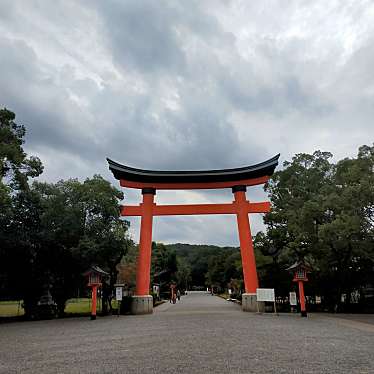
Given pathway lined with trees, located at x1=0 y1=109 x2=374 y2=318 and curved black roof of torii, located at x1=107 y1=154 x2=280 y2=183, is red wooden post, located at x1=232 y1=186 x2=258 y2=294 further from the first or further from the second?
pathway lined with trees, located at x1=0 y1=109 x2=374 y2=318

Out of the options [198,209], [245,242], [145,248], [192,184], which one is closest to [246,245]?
[245,242]

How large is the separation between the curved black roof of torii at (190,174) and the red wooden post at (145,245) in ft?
3.09

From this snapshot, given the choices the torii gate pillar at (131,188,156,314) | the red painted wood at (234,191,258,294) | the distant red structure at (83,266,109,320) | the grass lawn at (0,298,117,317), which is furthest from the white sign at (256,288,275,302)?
the grass lawn at (0,298,117,317)

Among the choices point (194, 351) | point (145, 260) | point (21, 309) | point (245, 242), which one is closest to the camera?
point (194, 351)

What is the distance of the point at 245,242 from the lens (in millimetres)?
21156

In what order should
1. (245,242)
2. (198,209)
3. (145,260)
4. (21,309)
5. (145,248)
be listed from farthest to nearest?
(21,309) → (198,209) → (245,242) → (145,248) → (145,260)

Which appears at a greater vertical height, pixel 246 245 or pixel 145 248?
pixel 246 245

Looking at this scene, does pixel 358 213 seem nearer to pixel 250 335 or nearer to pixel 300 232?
pixel 300 232

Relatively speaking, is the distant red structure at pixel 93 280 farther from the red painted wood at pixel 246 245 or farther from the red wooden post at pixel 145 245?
the red painted wood at pixel 246 245

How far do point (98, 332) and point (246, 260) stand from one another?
10.7 m

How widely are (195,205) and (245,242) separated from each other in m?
3.52

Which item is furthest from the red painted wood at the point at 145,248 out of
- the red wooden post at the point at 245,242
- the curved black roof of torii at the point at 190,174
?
the red wooden post at the point at 245,242

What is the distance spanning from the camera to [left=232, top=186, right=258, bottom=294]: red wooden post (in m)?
20.6

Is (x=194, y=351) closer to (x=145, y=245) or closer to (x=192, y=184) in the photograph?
(x=145, y=245)
